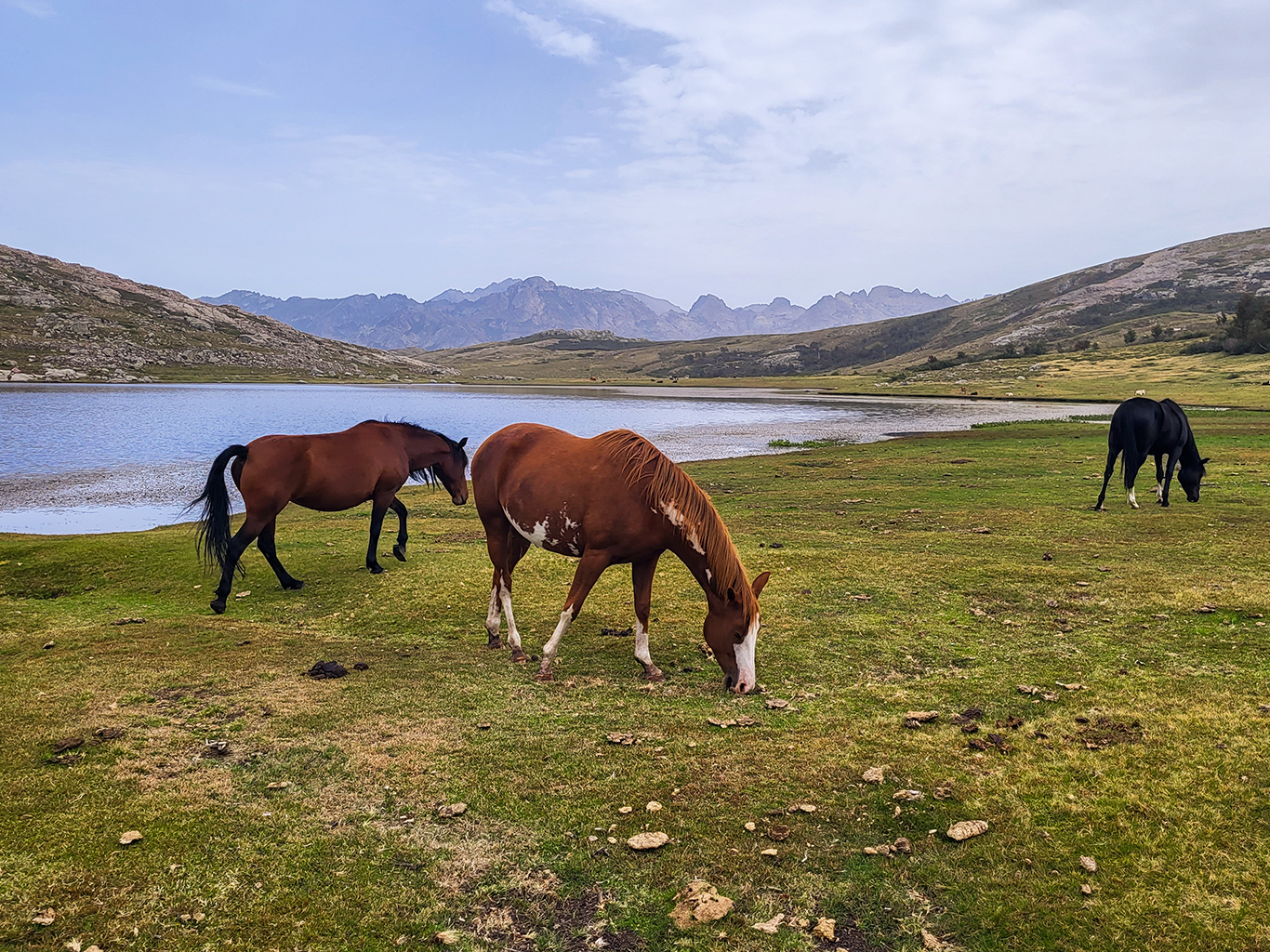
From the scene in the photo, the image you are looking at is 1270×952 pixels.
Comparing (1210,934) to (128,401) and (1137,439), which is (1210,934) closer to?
(1137,439)

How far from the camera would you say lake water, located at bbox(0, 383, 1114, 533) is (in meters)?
28.1

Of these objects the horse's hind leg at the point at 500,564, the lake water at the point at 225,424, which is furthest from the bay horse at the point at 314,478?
the lake water at the point at 225,424

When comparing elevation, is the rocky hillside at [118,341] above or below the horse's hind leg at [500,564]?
above

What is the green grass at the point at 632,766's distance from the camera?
4.38 metres

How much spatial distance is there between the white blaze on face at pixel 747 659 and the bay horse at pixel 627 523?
1 cm

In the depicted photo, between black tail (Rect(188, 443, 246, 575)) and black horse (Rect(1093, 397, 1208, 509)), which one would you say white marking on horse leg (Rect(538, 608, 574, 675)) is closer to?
black tail (Rect(188, 443, 246, 575))

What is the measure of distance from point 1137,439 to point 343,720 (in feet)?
70.4

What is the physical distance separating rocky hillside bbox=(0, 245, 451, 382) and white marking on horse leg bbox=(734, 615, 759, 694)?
14341 centimetres

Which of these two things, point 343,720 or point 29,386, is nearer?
point 343,720

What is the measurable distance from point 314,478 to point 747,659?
957cm

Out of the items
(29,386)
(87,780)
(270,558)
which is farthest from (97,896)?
(29,386)

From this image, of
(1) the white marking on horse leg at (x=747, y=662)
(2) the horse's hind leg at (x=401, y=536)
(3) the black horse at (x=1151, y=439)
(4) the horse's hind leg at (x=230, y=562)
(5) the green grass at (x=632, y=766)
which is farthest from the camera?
(3) the black horse at (x=1151, y=439)

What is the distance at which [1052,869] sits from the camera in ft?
15.5

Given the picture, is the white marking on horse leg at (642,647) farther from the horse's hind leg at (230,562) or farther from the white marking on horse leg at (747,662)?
the horse's hind leg at (230,562)
